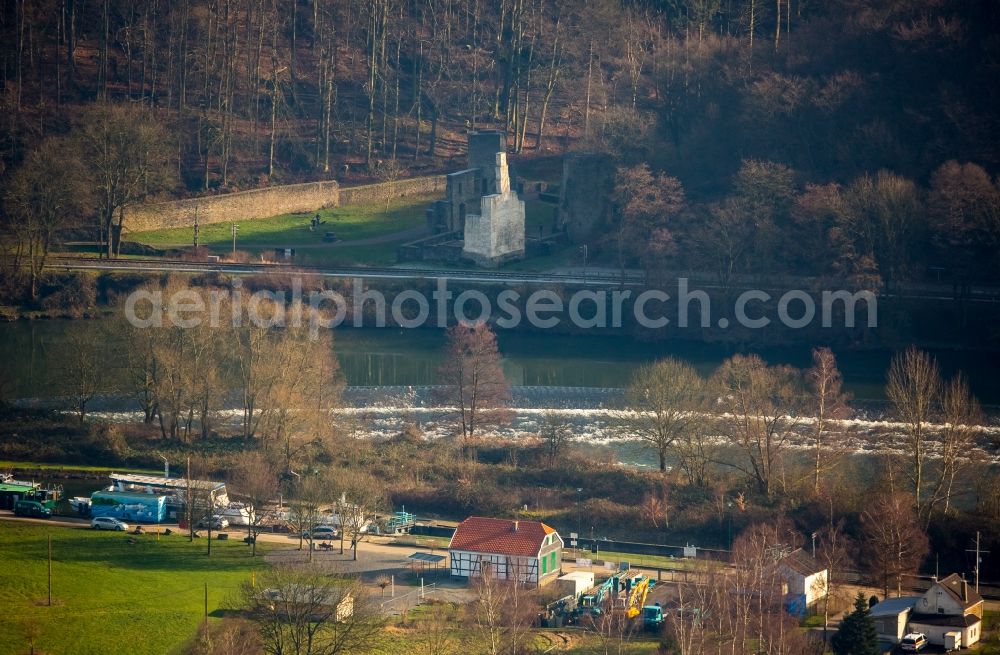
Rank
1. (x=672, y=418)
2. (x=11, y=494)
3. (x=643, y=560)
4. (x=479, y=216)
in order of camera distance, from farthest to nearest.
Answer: (x=479, y=216), (x=672, y=418), (x=11, y=494), (x=643, y=560)

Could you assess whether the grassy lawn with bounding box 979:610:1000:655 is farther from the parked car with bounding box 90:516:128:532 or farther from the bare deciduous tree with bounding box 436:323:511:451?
the parked car with bounding box 90:516:128:532

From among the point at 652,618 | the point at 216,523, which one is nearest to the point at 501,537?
the point at 652,618

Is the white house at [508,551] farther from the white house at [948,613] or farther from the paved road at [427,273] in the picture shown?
the paved road at [427,273]

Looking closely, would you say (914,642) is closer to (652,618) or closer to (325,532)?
(652,618)

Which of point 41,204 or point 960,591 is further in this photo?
point 41,204

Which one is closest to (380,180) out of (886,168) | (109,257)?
(109,257)

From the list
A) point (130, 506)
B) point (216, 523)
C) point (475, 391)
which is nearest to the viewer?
point (216, 523)

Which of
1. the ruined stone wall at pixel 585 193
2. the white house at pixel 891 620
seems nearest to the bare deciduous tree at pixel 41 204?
the ruined stone wall at pixel 585 193

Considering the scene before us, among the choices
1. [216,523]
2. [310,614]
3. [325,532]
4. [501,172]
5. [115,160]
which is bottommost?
[310,614]
